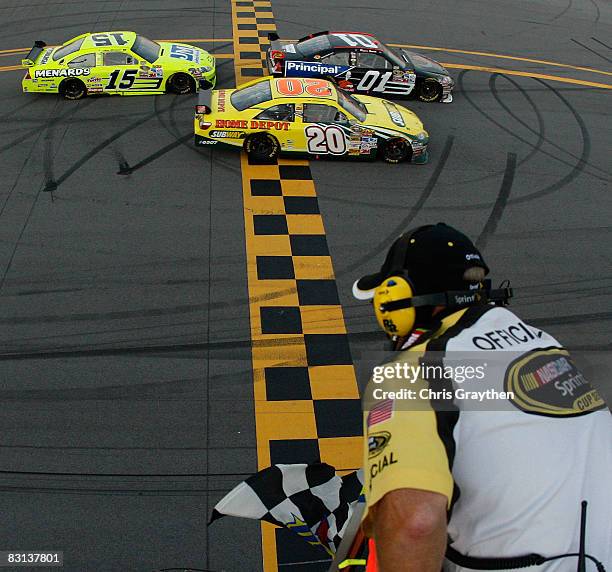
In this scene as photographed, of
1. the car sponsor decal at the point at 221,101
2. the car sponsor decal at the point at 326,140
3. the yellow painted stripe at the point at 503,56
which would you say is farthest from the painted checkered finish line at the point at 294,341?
the yellow painted stripe at the point at 503,56

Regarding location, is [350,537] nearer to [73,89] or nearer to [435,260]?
[435,260]

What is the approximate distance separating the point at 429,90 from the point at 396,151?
2.87 metres

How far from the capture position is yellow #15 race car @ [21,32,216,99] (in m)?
13.9

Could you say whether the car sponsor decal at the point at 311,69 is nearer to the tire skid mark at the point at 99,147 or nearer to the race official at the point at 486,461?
the tire skid mark at the point at 99,147

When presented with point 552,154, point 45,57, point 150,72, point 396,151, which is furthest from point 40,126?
point 552,154

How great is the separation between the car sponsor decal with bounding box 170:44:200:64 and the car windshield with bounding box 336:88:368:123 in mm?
3437

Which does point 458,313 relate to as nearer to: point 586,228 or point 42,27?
point 586,228

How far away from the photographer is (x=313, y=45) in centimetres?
1453

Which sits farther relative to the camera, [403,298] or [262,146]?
[262,146]

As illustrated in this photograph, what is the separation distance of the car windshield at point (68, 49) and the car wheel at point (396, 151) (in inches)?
241

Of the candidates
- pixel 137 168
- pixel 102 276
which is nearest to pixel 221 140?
pixel 137 168

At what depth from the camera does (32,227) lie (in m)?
10.1

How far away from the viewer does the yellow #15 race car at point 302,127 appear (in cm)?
1197

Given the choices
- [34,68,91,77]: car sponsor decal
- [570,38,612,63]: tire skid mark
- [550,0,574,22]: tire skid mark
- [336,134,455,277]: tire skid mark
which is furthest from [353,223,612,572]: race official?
[550,0,574,22]: tire skid mark
